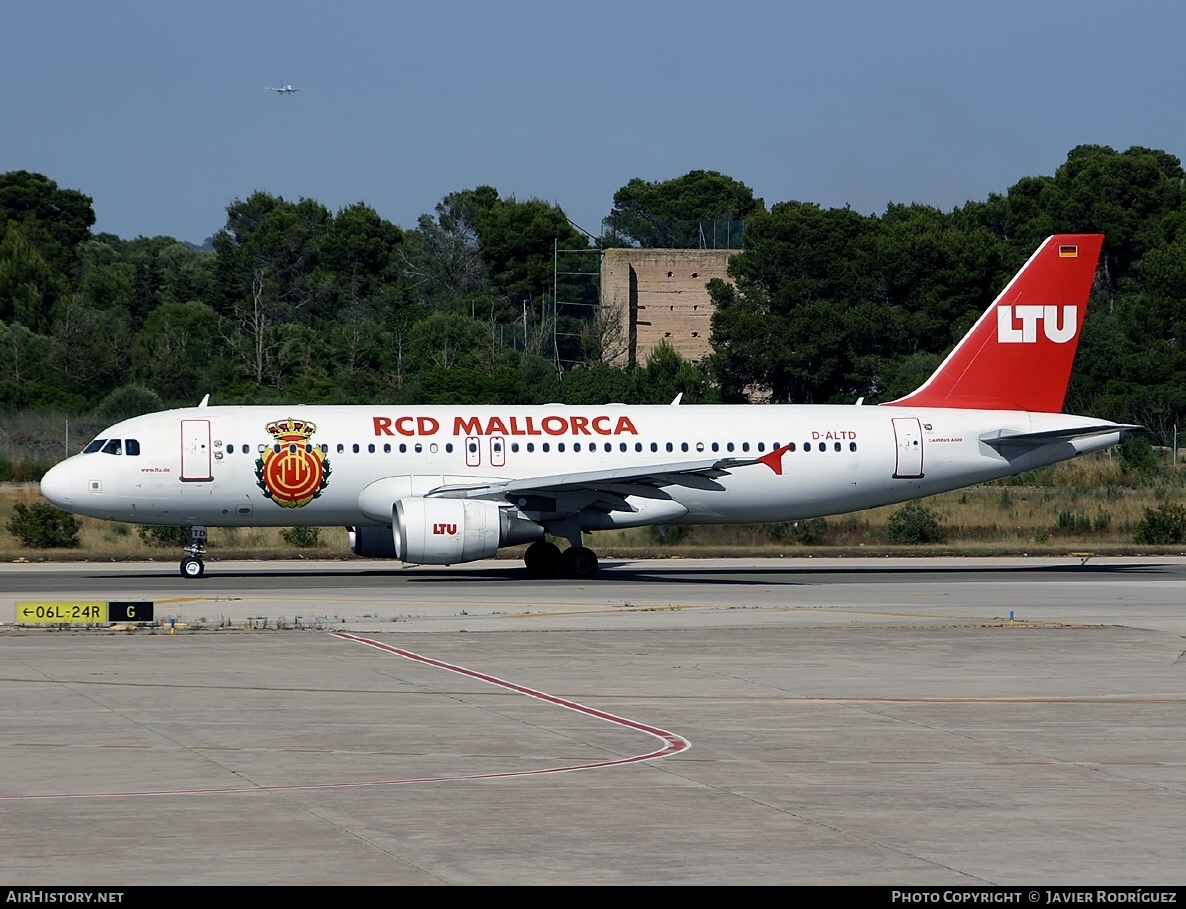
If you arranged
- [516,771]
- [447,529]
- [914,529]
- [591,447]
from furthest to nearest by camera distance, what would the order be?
[914,529] → [591,447] → [447,529] → [516,771]

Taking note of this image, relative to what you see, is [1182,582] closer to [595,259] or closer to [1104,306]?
[1104,306]

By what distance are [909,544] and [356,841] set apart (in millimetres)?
34533

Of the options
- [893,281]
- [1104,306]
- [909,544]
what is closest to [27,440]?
[909,544]

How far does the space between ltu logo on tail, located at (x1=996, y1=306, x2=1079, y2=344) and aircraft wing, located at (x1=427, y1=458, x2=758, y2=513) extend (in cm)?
772

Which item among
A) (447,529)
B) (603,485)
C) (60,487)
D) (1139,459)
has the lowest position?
(447,529)

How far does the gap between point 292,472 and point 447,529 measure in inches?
161

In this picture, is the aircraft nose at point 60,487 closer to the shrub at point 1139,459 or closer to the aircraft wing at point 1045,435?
the aircraft wing at point 1045,435

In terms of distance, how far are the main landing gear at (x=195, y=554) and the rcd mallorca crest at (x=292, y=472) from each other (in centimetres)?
176

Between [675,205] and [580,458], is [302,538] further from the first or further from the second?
[675,205]

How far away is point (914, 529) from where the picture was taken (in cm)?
4400

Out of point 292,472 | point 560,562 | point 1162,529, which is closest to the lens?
point 292,472

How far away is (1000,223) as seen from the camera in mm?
115875

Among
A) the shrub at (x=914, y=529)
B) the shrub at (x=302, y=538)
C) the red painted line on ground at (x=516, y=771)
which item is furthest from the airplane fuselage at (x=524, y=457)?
the red painted line on ground at (x=516, y=771)

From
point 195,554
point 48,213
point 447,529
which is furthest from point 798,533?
point 48,213
